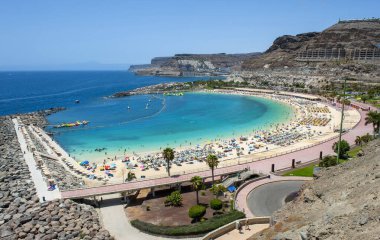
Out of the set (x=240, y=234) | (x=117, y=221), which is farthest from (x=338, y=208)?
(x=117, y=221)

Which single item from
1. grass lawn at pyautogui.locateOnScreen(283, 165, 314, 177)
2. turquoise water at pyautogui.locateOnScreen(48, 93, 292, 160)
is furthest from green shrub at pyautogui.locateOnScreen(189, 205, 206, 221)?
turquoise water at pyautogui.locateOnScreen(48, 93, 292, 160)

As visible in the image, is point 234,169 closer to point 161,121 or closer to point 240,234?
point 240,234

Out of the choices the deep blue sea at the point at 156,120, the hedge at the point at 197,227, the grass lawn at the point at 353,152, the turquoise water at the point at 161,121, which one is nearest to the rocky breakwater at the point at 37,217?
the hedge at the point at 197,227

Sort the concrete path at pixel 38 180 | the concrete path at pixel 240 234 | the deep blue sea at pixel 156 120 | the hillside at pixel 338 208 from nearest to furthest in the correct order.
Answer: the hillside at pixel 338 208 → the concrete path at pixel 240 234 → the concrete path at pixel 38 180 → the deep blue sea at pixel 156 120

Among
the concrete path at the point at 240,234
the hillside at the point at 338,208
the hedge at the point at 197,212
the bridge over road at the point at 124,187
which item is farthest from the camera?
the bridge over road at the point at 124,187

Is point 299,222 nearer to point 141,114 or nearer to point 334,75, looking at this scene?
point 141,114

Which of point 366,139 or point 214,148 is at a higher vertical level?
point 366,139

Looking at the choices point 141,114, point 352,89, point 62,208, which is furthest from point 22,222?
point 352,89

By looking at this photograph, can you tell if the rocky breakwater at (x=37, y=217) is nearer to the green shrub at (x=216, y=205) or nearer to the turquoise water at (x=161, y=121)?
the green shrub at (x=216, y=205)
